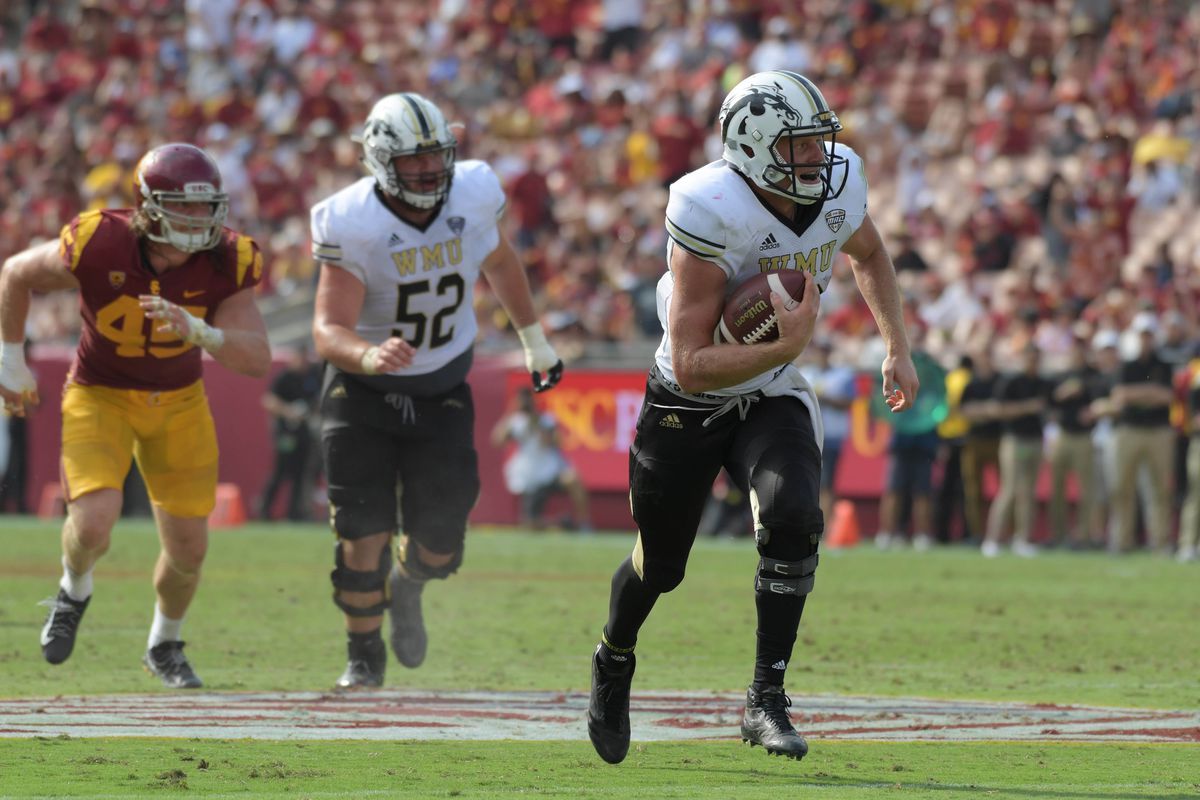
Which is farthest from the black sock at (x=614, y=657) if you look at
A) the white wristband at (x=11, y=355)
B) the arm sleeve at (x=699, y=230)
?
the white wristband at (x=11, y=355)

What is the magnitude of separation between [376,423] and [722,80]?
554 inches

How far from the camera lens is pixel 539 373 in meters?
8.05

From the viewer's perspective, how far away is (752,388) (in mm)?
5812

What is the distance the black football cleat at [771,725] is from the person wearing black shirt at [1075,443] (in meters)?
11.1

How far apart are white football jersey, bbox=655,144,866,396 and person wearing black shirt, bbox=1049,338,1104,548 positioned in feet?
34.8

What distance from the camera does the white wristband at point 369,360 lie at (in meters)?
6.98

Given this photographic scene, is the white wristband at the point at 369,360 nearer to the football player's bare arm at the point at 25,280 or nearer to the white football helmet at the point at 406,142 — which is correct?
the white football helmet at the point at 406,142

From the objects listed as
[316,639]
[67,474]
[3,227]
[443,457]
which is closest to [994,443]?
[316,639]

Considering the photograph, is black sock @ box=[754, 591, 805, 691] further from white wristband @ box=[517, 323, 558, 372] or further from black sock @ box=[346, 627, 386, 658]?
white wristband @ box=[517, 323, 558, 372]

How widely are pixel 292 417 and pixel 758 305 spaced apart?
13.6 m

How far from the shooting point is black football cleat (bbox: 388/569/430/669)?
820 cm

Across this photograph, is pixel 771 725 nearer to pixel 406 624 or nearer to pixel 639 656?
pixel 406 624

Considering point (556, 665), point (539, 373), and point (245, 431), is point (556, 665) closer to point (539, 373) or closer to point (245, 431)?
point (539, 373)

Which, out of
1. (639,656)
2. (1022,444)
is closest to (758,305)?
(639,656)
